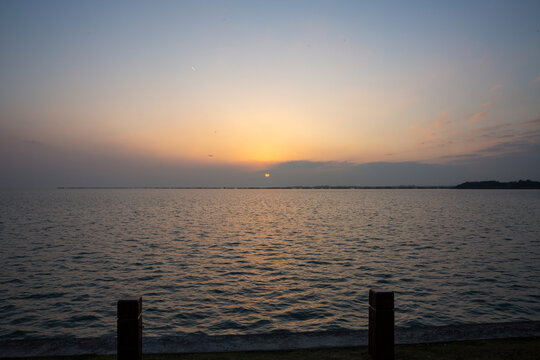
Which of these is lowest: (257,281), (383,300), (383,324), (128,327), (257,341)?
(257,281)

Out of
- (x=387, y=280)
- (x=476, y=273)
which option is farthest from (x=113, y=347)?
(x=476, y=273)

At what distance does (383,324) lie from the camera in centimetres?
568

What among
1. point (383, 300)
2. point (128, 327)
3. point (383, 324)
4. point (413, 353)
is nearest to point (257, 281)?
point (413, 353)

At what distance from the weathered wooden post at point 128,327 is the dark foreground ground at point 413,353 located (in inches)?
36.0

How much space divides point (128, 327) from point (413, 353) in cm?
475

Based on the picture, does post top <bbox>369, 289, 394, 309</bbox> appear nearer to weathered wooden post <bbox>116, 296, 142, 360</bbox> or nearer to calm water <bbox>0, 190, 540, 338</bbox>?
weathered wooden post <bbox>116, 296, 142, 360</bbox>

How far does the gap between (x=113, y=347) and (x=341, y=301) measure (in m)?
9.18

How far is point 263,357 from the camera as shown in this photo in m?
6.04

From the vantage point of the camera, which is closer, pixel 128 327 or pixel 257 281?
pixel 128 327

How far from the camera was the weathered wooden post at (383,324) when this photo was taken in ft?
18.5

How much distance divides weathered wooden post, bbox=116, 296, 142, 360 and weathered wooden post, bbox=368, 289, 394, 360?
368 cm

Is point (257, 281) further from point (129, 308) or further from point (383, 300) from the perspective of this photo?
point (129, 308)

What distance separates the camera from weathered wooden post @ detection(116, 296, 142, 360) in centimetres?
520

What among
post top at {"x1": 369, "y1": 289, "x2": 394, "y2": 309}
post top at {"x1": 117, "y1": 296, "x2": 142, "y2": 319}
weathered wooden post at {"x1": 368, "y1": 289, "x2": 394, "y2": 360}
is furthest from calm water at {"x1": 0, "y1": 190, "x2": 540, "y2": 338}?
post top at {"x1": 117, "y1": 296, "x2": 142, "y2": 319}
